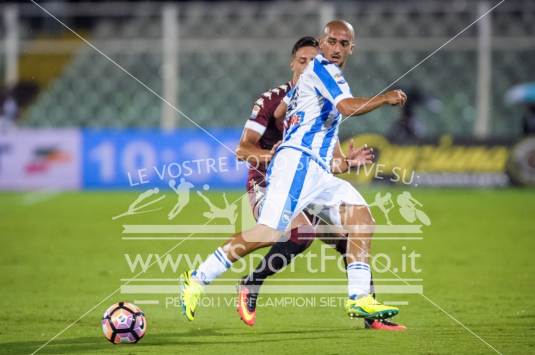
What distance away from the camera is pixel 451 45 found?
22.6 metres

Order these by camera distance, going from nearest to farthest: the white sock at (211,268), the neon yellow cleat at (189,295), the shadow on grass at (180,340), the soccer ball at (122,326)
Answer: the shadow on grass at (180,340)
the soccer ball at (122,326)
the neon yellow cleat at (189,295)
the white sock at (211,268)

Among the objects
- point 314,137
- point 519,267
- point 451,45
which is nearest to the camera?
point 314,137

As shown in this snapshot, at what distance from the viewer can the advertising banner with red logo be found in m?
20.9

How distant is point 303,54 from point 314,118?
1221mm

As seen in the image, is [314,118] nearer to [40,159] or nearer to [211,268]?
[211,268]

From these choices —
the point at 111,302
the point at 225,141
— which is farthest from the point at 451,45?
the point at 111,302

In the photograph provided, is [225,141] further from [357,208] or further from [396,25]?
[357,208]

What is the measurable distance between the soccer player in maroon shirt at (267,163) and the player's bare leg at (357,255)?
0.33 m

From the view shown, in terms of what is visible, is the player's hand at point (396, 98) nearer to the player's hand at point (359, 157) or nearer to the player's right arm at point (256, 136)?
the player's hand at point (359, 157)

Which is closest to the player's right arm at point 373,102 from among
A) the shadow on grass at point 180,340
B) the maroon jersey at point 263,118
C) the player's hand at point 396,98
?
the player's hand at point 396,98

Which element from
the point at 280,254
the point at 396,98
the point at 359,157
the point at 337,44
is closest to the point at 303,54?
the point at 337,44

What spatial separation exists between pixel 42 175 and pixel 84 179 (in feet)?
2.76

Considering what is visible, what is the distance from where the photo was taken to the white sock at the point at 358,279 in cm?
774

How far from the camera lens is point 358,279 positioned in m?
7.79
